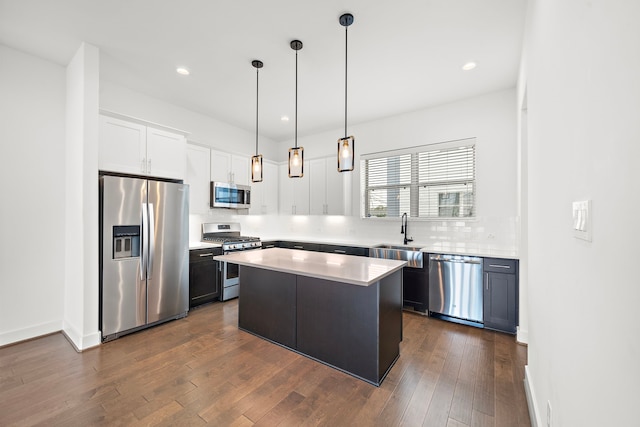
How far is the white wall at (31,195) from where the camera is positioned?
2.90m

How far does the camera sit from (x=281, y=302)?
285 centimetres

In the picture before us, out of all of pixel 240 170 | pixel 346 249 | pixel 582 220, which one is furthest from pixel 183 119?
pixel 582 220

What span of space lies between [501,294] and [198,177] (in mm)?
4537

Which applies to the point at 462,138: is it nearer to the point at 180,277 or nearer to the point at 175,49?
the point at 175,49

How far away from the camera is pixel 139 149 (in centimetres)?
340

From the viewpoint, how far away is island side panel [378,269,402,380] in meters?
2.29

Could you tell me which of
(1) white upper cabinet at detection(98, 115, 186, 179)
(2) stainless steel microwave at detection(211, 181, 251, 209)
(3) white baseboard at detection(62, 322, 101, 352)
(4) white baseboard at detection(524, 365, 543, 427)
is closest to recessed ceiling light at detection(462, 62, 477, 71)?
(4) white baseboard at detection(524, 365, 543, 427)

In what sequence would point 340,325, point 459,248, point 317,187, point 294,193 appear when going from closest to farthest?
point 340,325, point 459,248, point 317,187, point 294,193

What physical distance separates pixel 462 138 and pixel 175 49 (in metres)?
3.79

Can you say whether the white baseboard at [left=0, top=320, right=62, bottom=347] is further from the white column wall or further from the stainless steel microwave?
the stainless steel microwave

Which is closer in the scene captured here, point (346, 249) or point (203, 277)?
point (203, 277)

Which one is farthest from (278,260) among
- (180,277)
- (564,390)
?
(564,390)

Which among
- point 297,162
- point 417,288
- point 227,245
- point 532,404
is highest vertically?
point 297,162

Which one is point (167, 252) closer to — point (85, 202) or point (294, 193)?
point (85, 202)
